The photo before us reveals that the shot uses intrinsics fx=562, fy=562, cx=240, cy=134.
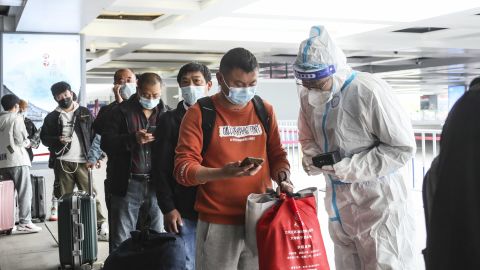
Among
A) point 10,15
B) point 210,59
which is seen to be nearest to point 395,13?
point 10,15

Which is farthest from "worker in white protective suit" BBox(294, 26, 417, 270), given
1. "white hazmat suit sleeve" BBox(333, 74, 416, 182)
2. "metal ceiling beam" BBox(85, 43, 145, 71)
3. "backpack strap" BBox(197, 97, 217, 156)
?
"metal ceiling beam" BBox(85, 43, 145, 71)

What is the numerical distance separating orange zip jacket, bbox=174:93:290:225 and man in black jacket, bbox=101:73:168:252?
153 cm

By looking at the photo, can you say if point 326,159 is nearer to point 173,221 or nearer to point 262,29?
point 173,221

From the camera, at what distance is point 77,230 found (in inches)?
182

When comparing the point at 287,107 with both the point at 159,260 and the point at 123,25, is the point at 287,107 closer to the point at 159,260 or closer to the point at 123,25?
the point at 123,25

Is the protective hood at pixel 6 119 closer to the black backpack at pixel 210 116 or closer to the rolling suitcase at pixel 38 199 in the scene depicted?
the rolling suitcase at pixel 38 199

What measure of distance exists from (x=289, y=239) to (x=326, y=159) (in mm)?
414

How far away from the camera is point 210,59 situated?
1733cm

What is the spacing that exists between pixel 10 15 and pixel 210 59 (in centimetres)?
924

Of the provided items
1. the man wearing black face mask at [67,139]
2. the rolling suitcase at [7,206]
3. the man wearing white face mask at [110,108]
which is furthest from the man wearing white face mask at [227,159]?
the rolling suitcase at [7,206]

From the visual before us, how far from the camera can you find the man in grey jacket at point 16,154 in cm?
633

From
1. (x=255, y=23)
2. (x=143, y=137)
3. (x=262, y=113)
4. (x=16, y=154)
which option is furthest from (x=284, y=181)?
(x=255, y=23)

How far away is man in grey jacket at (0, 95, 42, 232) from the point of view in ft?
20.8

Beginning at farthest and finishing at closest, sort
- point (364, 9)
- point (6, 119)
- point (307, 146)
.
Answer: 1. point (364, 9)
2. point (6, 119)
3. point (307, 146)
